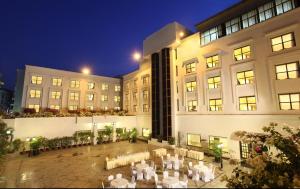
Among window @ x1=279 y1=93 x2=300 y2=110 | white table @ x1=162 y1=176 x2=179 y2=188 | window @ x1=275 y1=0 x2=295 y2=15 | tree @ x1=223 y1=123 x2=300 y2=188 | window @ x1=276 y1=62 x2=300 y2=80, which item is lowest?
white table @ x1=162 y1=176 x2=179 y2=188

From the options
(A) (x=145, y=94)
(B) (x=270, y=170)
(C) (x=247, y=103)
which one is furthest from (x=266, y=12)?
(A) (x=145, y=94)

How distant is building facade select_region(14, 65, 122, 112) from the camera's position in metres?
27.0

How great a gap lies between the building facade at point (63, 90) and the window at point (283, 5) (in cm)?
2938

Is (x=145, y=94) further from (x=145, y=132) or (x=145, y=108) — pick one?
(x=145, y=132)

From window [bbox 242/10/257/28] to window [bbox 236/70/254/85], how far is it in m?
4.92

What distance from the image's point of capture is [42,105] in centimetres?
2783

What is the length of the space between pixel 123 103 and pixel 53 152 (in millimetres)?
17572

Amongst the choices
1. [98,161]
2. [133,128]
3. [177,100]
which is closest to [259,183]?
[98,161]

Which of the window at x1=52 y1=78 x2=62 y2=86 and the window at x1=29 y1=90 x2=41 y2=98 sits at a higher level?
the window at x1=52 y1=78 x2=62 y2=86

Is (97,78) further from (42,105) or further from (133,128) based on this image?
(133,128)

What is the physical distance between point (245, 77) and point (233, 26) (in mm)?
5969

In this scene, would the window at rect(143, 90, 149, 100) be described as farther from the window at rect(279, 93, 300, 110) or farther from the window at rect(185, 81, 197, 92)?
the window at rect(279, 93, 300, 110)

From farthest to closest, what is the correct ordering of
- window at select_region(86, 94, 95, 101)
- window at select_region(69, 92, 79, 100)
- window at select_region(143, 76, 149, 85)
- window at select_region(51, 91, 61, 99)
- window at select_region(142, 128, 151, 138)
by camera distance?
1. window at select_region(86, 94, 95, 101)
2. window at select_region(69, 92, 79, 100)
3. window at select_region(143, 76, 149, 85)
4. window at select_region(51, 91, 61, 99)
5. window at select_region(142, 128, 151, 138)

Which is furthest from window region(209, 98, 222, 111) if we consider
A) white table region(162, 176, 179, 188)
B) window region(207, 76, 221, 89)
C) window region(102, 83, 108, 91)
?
window region(102, 83, 108, 91)
